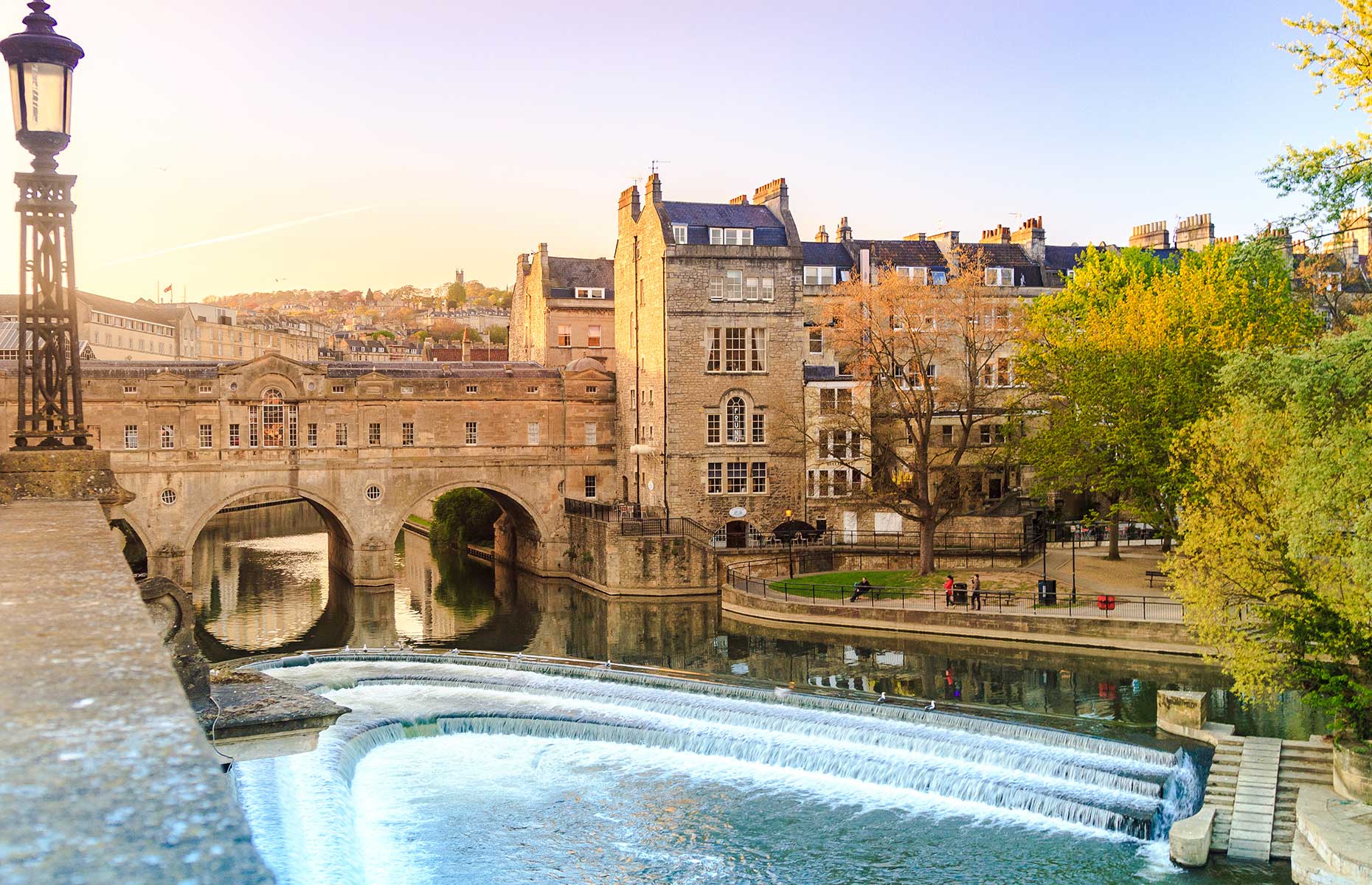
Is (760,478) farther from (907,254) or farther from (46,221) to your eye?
(46,221)

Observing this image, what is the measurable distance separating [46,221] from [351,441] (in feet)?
141

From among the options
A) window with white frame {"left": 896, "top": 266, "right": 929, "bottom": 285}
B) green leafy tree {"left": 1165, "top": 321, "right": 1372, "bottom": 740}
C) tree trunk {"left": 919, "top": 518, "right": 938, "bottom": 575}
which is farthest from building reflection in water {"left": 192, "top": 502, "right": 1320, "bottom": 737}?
window with white frame {"left": 896, "top": 266, "right": 929, "bottom": 285}

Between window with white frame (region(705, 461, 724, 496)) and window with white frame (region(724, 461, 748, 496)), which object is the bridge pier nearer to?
window with white frame (region(705, 461, 724, 496))

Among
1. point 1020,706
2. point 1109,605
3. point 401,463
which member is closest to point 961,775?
point 1020,706

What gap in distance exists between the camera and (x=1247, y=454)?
1027 inches

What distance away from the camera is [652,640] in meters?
41.9

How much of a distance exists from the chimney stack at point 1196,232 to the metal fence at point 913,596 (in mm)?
32244

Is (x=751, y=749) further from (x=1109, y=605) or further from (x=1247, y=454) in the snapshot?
(x=1109, y=605)

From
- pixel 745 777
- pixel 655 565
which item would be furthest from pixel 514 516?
pixel 745 777

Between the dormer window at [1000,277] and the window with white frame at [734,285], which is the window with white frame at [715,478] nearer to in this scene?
the window with white frame at [734,285]

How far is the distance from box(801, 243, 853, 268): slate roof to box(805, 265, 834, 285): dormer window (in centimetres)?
26

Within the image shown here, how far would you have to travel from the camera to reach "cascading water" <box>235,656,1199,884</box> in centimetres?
2083

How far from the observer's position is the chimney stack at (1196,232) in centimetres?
6975

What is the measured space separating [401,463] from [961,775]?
35170 mm
